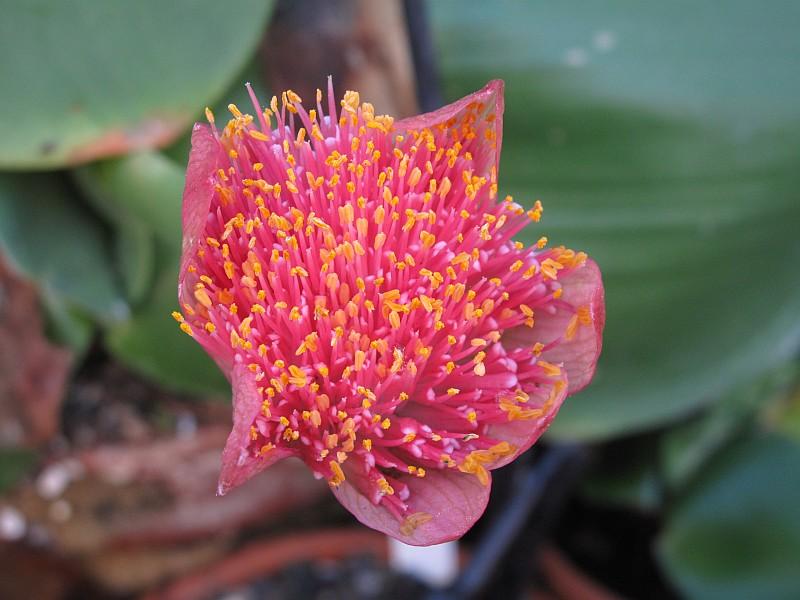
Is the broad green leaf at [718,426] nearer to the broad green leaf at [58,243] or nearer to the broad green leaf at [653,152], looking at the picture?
the broad green leaf at [653,152]

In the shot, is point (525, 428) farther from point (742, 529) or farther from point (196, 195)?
point (742, 529)

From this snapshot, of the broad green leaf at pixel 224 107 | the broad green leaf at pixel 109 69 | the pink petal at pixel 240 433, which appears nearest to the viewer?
the pink petal at pixel 240 433

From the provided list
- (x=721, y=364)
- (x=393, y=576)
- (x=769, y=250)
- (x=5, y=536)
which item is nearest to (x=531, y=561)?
(x=393, y=576)

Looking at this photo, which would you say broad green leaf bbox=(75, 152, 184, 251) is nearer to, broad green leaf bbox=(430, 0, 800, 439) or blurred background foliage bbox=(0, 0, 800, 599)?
blurred background foliage bbox=(0, 0, 800, 599)

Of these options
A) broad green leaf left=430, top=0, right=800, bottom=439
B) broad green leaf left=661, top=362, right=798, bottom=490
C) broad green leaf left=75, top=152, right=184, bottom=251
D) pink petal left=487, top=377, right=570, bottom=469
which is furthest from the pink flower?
broad green leaf left=661, top=362, right=798, bottom=490

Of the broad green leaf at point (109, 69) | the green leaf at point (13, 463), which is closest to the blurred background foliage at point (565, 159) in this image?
the broad green leaf at point (109, 69)

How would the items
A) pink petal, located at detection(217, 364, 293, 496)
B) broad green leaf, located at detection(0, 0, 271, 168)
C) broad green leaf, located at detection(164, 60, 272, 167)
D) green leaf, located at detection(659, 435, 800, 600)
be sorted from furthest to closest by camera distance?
green leaf, located at detection(659, 435, 800, 600), broad green leaf, located at detection(164, 60, 272, 167), broad green leaf, located at detection(0, 0, 271, 168), pink petal, located at detection(217, 364, 293, 496)
